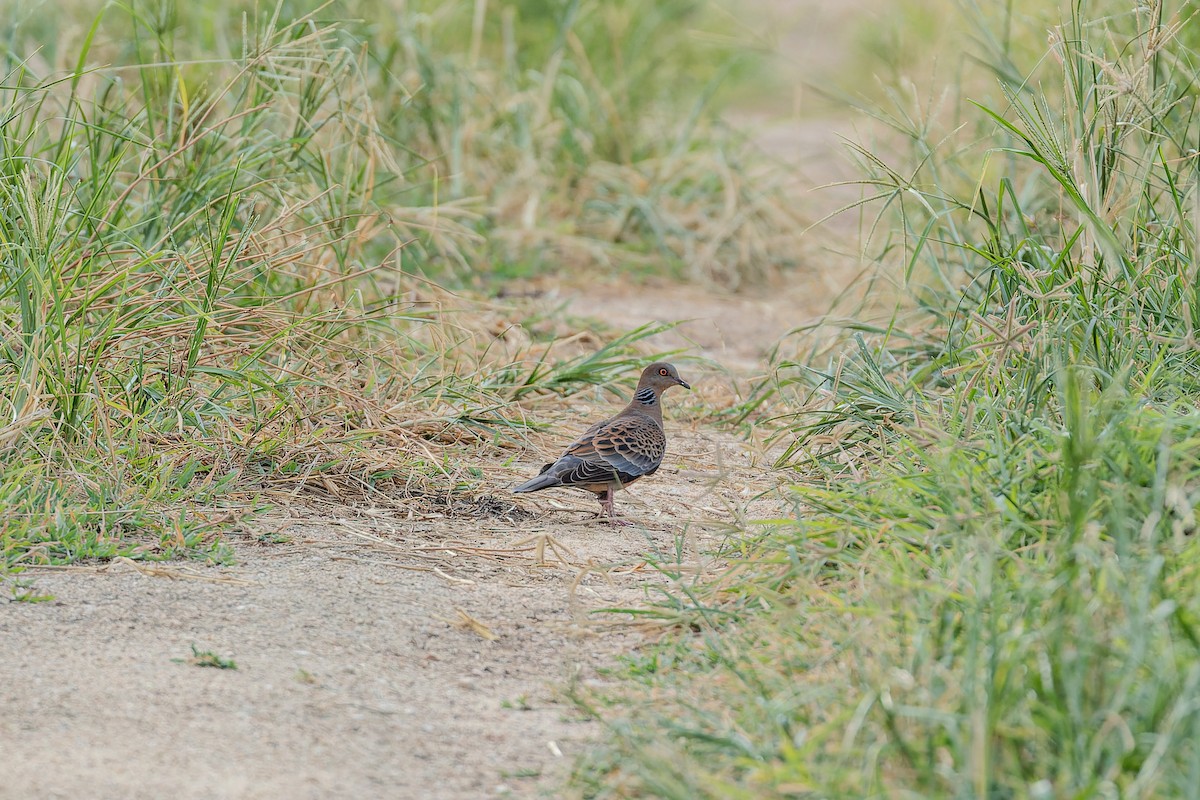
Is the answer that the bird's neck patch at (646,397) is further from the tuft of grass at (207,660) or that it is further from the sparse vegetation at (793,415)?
the tuft of grass at (207,660)

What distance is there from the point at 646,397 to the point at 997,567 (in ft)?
8.15

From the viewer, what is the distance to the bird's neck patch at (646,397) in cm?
550

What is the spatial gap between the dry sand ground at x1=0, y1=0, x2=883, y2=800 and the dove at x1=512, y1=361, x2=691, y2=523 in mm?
153

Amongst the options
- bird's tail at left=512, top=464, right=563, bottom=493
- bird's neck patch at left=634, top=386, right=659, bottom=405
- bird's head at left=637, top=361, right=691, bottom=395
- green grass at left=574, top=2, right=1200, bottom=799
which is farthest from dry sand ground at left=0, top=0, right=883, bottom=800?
bird's head at left=637, top=361, right=691, bottom=395

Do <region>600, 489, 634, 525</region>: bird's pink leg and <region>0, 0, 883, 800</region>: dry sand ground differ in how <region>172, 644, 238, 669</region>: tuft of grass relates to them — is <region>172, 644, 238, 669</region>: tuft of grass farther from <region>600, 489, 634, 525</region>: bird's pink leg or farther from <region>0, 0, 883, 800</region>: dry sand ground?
<region>600, 489, 634, 525</region>: bird's pink leg

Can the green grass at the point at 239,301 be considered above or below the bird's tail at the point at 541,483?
above

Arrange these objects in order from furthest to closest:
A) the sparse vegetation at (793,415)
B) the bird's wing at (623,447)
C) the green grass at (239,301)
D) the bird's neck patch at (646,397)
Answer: the bird's neck patch at (646,397) < the bird's wing at (623,447) < the green grass at (239,301) < the sparse vegetation at (793,415)

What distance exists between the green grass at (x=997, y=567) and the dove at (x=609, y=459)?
1.68 feet

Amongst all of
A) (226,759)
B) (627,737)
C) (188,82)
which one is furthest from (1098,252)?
(188,82)

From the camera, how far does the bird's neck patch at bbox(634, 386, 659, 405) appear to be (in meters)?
5.50

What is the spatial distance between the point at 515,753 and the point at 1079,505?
1.31 m

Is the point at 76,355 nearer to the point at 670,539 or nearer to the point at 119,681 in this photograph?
the point at 119,681

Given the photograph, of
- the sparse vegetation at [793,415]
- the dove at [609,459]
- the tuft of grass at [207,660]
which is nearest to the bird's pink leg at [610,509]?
the dove at [609,459]

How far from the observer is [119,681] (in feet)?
10.5
